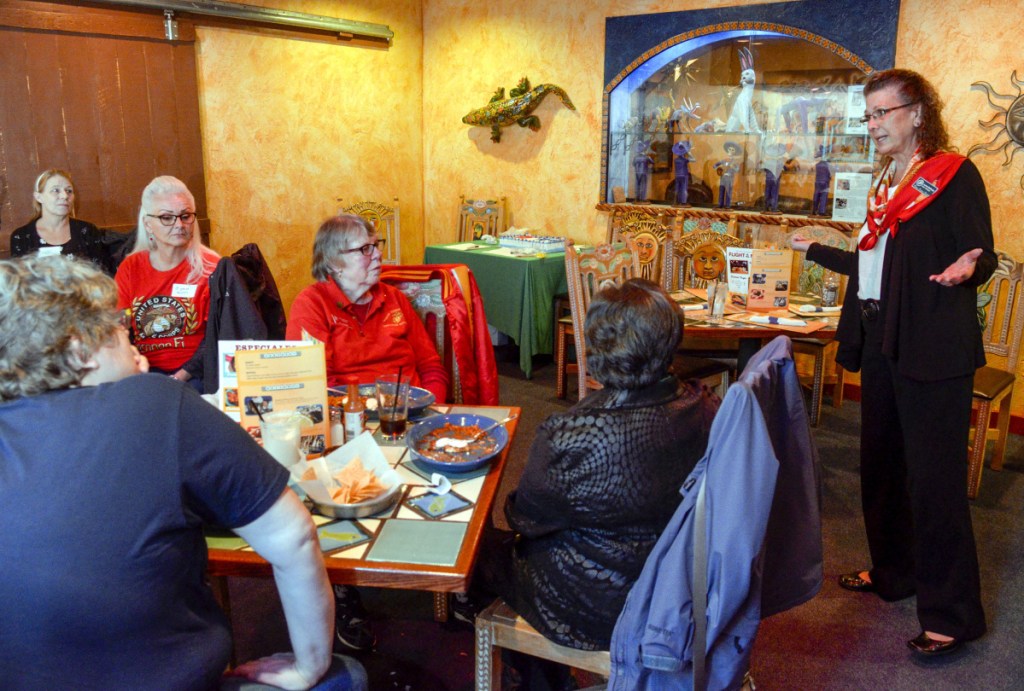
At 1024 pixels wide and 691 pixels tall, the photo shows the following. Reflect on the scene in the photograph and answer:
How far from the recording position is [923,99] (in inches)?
80.7

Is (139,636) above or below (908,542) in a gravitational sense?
above

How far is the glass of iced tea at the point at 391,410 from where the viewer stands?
6.03 ft

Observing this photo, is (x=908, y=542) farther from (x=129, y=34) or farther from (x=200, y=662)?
(x=129, y=34)

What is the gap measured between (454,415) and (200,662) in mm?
887

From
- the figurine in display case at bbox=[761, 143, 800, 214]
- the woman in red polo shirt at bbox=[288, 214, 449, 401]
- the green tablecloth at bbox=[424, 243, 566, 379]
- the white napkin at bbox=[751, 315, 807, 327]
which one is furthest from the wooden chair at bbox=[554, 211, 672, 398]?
the woman in red polo shirt at bbox=[288, 214, 449, 401]

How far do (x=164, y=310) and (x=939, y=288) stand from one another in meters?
2.26

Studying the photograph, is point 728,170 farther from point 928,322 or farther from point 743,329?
point 928,322

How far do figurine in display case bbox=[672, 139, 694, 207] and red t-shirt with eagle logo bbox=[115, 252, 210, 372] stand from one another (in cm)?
327

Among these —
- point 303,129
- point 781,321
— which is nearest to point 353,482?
point 781,321

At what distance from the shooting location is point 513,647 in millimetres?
1610

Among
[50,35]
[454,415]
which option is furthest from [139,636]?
[50,35]

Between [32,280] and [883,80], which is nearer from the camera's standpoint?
[32,280]

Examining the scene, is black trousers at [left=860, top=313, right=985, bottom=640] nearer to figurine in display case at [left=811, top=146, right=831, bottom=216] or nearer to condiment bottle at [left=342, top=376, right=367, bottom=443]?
condiment bottle at [left=342, top=376, right=367, bottom=443]

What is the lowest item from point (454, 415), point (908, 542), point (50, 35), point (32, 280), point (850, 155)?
point (908, 542)
